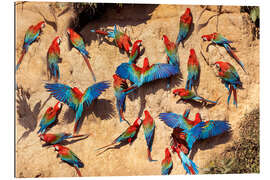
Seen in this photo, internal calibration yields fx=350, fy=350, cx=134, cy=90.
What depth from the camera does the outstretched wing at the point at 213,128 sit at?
394cm

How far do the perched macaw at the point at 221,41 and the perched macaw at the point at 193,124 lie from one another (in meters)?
0.80

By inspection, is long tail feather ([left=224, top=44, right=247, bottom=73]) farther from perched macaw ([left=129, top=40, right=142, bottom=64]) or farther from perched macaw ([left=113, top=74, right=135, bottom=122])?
perched macaw ([left=113, top=74, right=135, bottom=122])

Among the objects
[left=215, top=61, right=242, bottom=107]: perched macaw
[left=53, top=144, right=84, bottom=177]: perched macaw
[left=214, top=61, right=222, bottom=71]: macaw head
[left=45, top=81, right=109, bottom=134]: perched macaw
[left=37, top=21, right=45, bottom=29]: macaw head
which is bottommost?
[left=53, top=144, right=84, bottom=177]: perched macaw

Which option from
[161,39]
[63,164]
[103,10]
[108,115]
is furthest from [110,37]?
[63,164]

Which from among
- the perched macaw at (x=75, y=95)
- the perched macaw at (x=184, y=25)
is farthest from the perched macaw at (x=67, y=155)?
the perched macaw at (x=184, y=25)

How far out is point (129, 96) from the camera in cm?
396

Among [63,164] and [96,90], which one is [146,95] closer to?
[96,90]

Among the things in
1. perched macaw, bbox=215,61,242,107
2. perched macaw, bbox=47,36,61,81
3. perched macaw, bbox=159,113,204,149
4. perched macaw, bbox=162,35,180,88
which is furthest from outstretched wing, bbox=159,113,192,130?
perched macaw, bbox=47,36,61,81

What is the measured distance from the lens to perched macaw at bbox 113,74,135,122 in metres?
3.90

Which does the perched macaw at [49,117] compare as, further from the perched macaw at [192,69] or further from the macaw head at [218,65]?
the macaw head at [218,65]

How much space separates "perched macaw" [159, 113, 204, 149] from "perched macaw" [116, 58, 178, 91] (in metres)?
0.43

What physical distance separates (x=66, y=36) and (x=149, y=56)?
0.97 meters

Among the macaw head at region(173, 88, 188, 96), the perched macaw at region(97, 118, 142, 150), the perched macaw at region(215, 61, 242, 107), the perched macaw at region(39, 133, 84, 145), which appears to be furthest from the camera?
the perched macaw at region(215, 61, 242, 107)

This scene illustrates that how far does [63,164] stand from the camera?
3.79m
